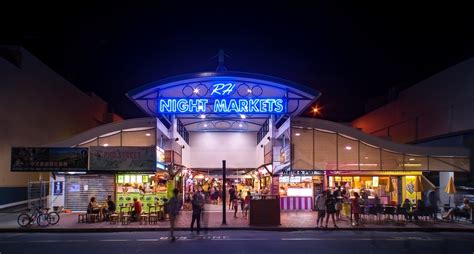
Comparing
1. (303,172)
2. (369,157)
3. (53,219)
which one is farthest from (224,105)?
(53,219)

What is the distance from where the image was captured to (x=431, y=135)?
37594mm

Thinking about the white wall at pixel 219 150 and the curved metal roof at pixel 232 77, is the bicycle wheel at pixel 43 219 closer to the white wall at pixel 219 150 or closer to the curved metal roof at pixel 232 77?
the curved metal roof at pixel 232 77

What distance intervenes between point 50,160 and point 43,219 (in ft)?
12.9

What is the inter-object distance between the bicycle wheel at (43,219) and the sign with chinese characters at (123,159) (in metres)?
3.83

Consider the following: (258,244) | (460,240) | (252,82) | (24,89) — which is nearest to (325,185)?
(252,82)

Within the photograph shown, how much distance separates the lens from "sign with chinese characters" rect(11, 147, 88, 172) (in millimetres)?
26750

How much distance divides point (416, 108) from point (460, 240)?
23.9 m

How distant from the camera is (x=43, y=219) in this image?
24.0 meters

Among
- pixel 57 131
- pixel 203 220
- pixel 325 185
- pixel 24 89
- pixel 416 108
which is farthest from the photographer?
pixel 57 131

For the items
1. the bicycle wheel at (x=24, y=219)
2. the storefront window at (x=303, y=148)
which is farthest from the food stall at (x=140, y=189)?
the storefront window at (x=303, y=148)

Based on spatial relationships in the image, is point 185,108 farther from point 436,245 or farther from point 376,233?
point 436,245

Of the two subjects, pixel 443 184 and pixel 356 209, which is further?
pixel 443 184

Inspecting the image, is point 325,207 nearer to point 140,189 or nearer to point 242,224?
point 242,224

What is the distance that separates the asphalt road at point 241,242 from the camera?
51.1ft
